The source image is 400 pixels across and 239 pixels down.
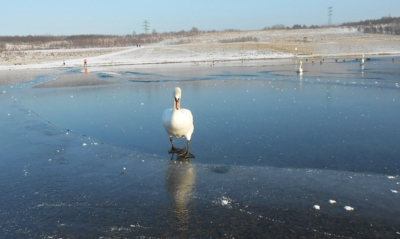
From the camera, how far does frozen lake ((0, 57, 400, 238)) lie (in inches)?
189

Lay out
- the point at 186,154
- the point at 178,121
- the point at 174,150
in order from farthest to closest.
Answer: the point at 174,150, the point at 186,154, the point at 178,121

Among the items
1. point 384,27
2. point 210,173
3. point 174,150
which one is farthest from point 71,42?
point 210,173

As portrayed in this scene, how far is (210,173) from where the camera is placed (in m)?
6.63

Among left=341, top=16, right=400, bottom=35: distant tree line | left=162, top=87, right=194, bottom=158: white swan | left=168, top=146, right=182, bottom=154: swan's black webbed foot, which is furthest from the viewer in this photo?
left=341, top=16, right=400, bottom=35: distant tree line

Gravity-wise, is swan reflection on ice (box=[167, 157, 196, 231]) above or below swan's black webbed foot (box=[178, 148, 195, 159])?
below

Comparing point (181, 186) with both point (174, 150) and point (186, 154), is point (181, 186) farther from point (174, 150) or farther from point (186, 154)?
point (174, 150)

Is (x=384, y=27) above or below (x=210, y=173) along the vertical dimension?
above

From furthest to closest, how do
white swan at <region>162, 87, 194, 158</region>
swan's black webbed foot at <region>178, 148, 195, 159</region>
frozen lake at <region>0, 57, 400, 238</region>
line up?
swan's black webbed foot at <region>178, 148, 195, 159</region>, white swan at <region>162, 87, 194, 158</region>, frozen lake at <region>0, 57, 400, 238</region>

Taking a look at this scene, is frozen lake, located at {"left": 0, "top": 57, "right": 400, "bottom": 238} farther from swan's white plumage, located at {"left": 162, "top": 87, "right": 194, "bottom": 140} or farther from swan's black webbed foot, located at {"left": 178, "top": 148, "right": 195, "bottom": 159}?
swan's white plumage, located at {"left": 162, "top": 87, "right": 194, "bottom": 140}

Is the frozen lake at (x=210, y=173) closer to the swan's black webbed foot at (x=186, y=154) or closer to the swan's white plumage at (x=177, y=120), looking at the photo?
the swan's black webbed foot at (x=186, y=154)

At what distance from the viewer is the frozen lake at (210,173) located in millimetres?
4805

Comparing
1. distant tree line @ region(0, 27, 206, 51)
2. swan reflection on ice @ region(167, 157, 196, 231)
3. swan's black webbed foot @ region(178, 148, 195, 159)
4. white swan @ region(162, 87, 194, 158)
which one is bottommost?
swan reflection on ice @ region(167, 157, 196, 231)

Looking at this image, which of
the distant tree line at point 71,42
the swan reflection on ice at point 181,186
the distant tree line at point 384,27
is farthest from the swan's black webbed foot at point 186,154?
the distant tree line at point 384,27

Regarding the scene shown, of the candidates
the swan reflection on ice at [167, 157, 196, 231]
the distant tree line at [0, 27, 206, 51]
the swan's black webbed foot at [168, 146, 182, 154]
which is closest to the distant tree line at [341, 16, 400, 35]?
the distant tree line at [0, 27, 206, 51]
